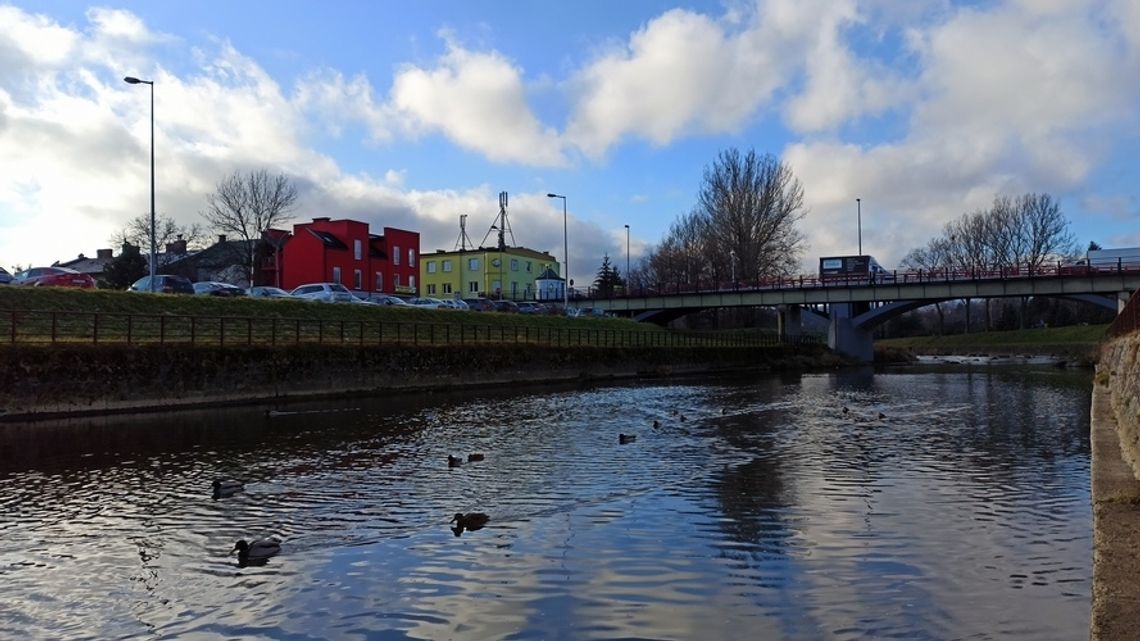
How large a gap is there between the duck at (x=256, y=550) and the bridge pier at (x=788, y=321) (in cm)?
7592

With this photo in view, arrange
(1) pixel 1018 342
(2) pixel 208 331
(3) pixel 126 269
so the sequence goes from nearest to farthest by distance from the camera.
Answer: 1. (2) pixel 208 331
2. (3) pixel 126 269
3. (1) pixel 1018 342

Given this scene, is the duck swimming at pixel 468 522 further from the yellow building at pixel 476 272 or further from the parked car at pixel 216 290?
the yellow building at pixel 476 272

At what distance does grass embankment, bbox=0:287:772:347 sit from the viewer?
3003cm

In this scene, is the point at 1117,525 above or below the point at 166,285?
below

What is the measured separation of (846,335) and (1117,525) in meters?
77.8

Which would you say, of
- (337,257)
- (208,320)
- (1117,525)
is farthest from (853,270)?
(1117,525)

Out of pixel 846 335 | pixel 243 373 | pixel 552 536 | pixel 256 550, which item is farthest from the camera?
pixel 846 335

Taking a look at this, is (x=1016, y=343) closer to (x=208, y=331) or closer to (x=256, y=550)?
(x=208, y=331)

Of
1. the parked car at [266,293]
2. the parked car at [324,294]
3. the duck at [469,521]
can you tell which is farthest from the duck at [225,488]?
the parked car at [266,293]

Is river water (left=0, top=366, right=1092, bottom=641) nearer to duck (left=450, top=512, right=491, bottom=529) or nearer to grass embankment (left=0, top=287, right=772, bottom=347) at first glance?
duck (left=450, top=512, right=491, bottom=529)

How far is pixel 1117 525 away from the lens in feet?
28.5

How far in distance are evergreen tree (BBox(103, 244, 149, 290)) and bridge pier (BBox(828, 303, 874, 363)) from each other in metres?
63.4

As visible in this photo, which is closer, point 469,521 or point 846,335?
point 469,521

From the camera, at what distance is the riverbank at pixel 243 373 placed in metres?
24.8
